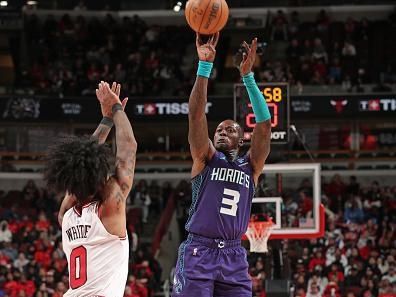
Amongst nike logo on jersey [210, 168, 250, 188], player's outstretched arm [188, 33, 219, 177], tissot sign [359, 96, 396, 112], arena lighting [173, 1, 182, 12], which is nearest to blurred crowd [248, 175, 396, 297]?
tissot sign [359, 96, 396, 112]

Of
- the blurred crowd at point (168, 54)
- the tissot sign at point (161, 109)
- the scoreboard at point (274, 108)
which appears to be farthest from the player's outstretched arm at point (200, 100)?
the blurred crowd at point (168, 54)

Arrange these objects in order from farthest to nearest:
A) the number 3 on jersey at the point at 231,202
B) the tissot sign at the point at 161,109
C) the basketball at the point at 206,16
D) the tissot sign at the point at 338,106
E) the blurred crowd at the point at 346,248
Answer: the tissot sign at the point at 161,109
the tissot sign at the point at 338,106
the blurred crowd at the point at 346,248
the basketball at the point at 206,16
the number 3 on jersey at the point at 231,202

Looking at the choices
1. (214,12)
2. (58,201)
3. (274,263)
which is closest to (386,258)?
(274,263)

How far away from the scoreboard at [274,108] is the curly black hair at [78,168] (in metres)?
9.27

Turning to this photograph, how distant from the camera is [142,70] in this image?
26578 mm

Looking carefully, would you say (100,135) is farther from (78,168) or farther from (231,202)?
(231,202)

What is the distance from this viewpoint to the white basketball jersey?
528 cm

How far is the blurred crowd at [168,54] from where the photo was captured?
2580cm

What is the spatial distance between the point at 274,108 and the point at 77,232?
30.7ft

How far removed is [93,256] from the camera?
17.4ft

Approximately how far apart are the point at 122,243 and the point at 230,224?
5.37 feet

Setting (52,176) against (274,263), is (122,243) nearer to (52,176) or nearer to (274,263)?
(52,176)

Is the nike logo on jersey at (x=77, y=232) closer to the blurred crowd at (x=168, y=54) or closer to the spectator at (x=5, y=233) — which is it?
the spectator at (x=5, y=233)

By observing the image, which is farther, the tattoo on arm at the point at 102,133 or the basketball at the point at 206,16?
the basketball at the point at 206,16
